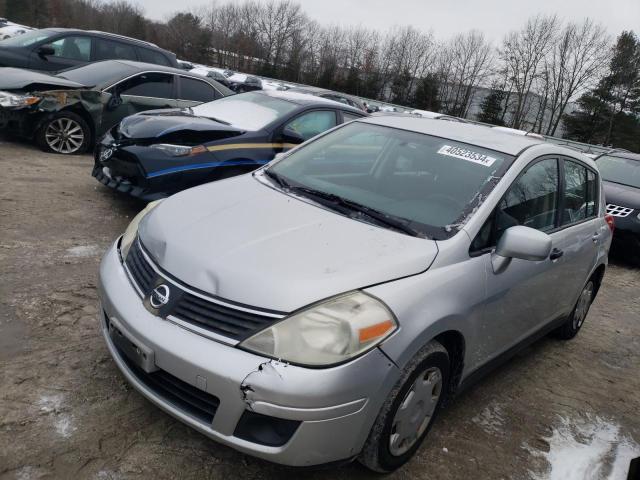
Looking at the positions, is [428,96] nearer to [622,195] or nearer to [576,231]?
[622,195]

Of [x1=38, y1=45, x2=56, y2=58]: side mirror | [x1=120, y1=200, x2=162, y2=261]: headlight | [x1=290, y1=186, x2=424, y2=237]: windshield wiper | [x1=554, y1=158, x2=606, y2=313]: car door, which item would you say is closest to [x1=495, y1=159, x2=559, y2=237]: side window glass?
[x1=554, y1=158, x2=606, y2=313]: car door

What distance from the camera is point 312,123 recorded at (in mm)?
6492

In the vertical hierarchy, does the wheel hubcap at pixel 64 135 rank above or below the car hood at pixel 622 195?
below

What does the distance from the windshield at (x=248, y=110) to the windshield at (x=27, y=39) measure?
4.22 metres

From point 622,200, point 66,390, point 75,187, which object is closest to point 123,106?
point 75,187

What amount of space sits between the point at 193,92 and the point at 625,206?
6.69 meters

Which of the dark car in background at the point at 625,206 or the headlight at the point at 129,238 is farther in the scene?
the dark car in background at the point at 625,206

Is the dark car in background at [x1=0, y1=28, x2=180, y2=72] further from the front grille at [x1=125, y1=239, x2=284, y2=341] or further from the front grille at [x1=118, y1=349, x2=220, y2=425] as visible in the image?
the front grille at [x1=118, y1=349, x2=220, y2=425]

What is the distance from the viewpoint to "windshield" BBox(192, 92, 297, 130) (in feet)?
20.3

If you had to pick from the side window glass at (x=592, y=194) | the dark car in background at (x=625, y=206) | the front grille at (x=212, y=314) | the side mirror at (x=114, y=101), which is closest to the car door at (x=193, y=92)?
the side mirror at (x=114, y=101)

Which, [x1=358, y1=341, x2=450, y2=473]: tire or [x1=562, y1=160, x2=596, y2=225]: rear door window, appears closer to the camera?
[x1=358, y1=341, x2=450, y2=473]: tire

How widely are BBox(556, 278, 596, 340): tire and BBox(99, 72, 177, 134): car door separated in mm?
6305

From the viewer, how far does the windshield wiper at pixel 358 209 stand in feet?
9.23

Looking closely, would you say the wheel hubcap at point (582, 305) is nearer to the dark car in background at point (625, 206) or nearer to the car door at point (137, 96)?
the dark car in background at point (625, 206)
